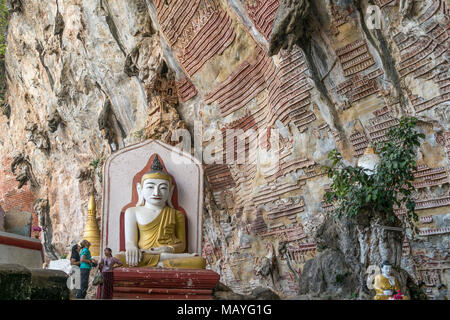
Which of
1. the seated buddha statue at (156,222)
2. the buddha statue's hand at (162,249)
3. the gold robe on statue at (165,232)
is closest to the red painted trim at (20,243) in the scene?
the seated buddha statue at (156,222)

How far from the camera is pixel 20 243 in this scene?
3701 mm

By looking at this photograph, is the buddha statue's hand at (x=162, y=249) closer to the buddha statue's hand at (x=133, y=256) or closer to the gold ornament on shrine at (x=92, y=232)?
the buddha statue's hand at (x=133, y=256)

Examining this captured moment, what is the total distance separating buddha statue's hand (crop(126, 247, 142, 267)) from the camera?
5301 mm

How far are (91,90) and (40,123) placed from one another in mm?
4274

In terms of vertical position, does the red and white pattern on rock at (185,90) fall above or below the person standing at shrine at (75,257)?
above

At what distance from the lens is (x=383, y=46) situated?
6211 mm

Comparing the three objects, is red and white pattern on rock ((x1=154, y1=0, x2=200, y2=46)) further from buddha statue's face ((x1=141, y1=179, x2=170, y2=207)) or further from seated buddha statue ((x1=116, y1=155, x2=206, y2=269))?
buddha statue's face ((x1=141, y1=179, x2=170, y2=207))

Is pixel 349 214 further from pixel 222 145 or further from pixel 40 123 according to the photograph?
pixel 40 123

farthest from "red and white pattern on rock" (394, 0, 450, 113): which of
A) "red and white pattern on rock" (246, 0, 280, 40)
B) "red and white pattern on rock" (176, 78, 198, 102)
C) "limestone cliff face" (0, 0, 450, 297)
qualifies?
"red and white pattern on rock" (176, 78, 198, 102)

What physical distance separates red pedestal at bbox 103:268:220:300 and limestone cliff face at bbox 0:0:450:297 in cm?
251

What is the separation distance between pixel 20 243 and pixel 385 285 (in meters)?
2.69

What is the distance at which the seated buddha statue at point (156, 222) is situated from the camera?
568 cm

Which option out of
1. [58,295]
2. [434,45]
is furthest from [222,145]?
[58,295]

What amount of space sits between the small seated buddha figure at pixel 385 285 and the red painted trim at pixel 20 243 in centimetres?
255
